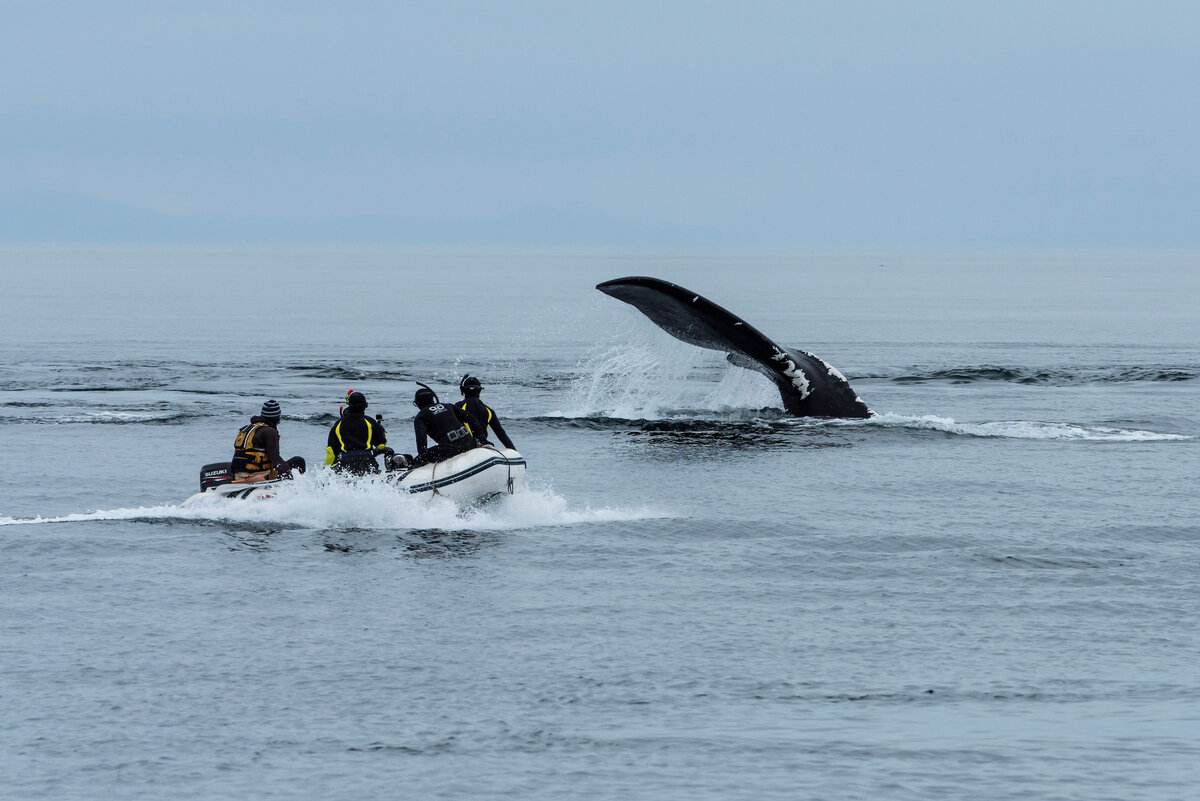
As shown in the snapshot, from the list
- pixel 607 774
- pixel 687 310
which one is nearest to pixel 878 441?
pixel 687 310

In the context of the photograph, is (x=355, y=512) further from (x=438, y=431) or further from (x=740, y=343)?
(x=740, y=343)

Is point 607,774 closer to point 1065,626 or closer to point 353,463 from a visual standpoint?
point 1065,626

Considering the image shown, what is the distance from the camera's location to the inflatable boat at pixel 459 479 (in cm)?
1941

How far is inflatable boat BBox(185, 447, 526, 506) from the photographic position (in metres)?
19.4

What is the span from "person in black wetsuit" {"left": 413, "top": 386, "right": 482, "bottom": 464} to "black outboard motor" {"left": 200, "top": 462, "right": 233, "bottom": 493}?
102 inches

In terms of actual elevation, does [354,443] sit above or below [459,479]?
above

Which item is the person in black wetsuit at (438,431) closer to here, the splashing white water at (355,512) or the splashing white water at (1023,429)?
the splashing white water at (355,512)

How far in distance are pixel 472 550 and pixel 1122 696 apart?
8.20 metres

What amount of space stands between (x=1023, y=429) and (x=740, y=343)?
234 inches

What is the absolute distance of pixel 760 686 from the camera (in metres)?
12.7

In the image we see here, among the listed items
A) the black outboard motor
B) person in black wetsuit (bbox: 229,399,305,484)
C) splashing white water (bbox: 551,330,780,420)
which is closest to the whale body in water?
splashing white water (bbox: 551,330,780,420)

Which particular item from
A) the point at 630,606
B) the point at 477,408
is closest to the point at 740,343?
the point at 477,408

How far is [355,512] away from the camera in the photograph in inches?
770

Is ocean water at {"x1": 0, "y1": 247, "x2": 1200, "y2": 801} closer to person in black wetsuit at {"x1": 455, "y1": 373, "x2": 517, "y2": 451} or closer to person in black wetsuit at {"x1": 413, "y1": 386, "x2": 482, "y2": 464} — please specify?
person in black wetsuit at {"x1": 413, "y1": 386, "x2": 482, "y2": 464}
